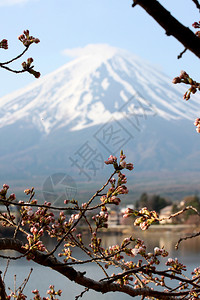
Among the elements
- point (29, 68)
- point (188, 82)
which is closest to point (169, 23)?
point (188, 82)

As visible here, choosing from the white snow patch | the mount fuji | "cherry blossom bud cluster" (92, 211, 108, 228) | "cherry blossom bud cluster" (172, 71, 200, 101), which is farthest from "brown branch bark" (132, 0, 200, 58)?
the white snow patch

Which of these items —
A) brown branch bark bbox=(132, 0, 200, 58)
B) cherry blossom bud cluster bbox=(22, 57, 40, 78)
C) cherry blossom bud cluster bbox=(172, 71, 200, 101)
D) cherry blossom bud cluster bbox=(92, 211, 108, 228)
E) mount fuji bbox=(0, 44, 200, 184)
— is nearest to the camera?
brown branch bark bbox=(132, 0, 200, 58)

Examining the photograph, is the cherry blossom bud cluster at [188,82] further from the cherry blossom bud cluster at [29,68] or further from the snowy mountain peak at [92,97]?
the snowy mountain peak at [92,97]

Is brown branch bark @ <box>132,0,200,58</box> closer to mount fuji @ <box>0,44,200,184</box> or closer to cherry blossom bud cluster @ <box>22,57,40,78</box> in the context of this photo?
cherry blossom bud cluster @ <box>22,57,40,78</box>

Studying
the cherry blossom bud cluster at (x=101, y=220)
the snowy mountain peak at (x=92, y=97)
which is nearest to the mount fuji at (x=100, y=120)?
the snowy mountain peak at (x=92, y=97)

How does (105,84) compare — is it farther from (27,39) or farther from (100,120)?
(27,39)

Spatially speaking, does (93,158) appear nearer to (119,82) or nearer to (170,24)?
(119,82)

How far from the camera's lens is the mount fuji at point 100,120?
120062mm

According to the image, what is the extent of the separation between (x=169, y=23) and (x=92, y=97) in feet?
418

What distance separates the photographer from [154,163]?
12388 centimetres

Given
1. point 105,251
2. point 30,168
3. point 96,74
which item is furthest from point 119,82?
point 105,251

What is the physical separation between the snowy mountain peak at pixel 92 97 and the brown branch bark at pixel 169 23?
12004cm

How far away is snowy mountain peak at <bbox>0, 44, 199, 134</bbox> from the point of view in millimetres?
123875

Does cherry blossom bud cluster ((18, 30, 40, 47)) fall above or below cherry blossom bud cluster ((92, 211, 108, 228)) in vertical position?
above
